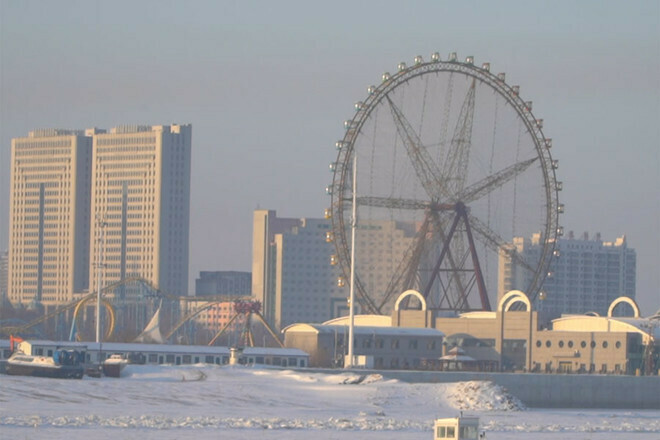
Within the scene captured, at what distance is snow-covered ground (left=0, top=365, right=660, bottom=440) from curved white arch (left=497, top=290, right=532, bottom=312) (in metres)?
30.2

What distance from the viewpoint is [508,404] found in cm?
8956

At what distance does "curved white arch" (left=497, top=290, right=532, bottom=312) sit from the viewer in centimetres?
13012

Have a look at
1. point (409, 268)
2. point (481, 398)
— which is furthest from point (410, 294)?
point (481, 398)

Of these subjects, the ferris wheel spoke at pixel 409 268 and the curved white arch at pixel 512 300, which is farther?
the curved white arch at pixel 512 300

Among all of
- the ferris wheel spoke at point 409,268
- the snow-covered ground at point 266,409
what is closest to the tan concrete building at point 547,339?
the ferris wheel spoke at point 409,268

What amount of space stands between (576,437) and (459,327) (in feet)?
204

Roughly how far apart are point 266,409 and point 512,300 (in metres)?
54.9

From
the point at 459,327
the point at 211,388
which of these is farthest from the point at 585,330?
the point at 211,388

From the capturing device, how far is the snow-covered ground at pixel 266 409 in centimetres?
6712

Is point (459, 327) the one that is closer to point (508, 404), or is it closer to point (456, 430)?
point (508, 404)

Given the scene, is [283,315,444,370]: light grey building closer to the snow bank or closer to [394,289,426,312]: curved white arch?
[394,289,426,312]: curved white arch

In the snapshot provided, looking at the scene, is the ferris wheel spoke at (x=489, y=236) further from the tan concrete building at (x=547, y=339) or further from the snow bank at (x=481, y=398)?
the snow bank at (x=481, y=398)

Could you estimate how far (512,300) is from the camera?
434ft

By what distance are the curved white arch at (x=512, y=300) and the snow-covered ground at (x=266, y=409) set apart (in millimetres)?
30158
